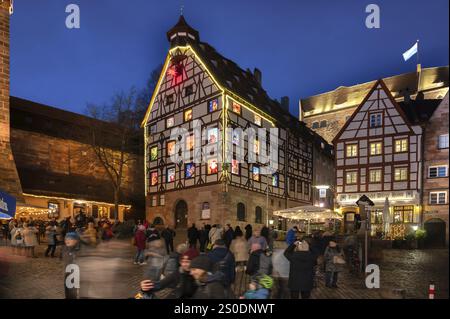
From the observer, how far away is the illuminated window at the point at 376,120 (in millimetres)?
33375

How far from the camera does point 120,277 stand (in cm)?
746

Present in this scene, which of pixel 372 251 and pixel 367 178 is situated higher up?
pixel 367 178

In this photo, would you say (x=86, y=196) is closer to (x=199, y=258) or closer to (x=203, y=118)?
(x=203, y=118)

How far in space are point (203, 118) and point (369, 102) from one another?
12.7 metres

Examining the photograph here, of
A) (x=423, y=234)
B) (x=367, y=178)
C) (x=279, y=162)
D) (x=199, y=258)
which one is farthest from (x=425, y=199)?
(x=199, y=258)

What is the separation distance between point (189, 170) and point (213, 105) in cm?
535

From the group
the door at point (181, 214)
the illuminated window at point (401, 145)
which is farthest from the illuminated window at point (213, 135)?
the illuminated window at point (401, 145)

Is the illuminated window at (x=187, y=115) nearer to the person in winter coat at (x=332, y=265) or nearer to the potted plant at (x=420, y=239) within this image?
the potted plant at (x=420, y=239)

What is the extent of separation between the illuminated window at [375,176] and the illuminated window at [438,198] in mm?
3829

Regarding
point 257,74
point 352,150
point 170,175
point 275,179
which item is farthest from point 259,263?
point 257,74

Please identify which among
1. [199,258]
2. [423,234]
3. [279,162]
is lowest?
[423,234]

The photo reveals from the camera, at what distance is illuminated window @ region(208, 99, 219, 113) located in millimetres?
32281

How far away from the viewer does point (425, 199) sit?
31062 mm
